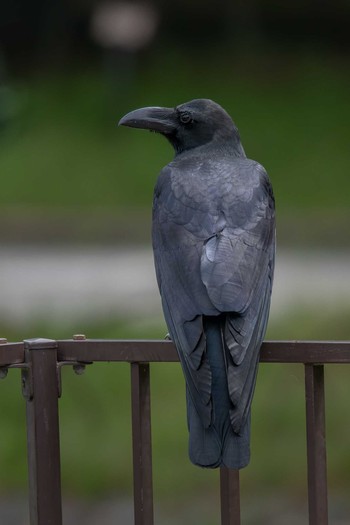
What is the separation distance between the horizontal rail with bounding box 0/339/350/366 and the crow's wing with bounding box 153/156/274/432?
46 millimetres

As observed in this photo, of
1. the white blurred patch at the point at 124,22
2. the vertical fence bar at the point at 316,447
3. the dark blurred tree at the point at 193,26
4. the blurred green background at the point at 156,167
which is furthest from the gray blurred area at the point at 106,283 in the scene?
the vertical fence bar at the point at 316,447

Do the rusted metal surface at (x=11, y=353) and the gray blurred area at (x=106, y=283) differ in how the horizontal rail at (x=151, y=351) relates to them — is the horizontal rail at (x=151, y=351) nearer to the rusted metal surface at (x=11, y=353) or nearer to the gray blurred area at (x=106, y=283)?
the rusted metal surface at (x=11, y=353)

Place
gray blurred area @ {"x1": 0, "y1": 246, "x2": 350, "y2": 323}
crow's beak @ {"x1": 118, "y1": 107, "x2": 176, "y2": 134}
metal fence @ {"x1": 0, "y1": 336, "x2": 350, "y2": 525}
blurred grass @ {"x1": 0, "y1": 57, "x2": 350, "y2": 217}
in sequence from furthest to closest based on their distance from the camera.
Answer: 1. blurred grass @ {"x1": 0, "y1": 57, "x2": 350, "y2": 217}
2. gray blurred area @ {"x1": 0, "y1": 246, "x2": 350, "y2": 323}
3. crow's beak @ {"x1": 118, "y1": 107, "x2": 176, "y2": 134}
4. metal fence @ {"x1": 0, "y1": 336, "x2": 350, "y2": 525}

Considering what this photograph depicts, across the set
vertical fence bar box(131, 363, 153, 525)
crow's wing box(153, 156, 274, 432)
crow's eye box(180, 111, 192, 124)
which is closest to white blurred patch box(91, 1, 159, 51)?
crow's eye box(180, 111, 192, 124)

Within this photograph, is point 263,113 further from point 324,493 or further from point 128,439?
point 324,493

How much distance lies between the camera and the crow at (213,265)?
3059 millimetres

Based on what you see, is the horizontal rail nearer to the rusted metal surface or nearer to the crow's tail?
the rusted metal surface

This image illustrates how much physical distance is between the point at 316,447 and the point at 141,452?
403 mm

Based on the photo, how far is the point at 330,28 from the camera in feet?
45.2

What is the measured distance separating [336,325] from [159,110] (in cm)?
452

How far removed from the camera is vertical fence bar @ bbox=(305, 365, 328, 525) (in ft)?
9.80

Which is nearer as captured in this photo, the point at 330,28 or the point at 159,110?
the point at 159,110

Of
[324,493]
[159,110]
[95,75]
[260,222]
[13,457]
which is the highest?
[95,75]

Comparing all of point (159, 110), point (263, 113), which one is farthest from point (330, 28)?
point (159, 110)
